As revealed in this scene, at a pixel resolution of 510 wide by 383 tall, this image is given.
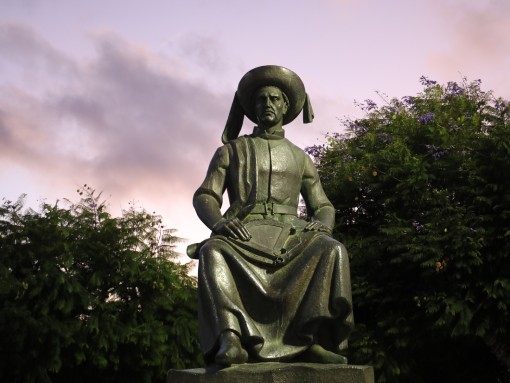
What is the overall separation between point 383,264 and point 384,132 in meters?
3.81

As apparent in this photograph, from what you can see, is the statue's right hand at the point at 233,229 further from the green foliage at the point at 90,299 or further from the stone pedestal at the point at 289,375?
the green foliage at the point at 90,299

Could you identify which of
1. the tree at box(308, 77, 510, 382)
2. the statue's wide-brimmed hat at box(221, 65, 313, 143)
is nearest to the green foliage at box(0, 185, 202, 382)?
the tree at box(308, 77, 510, 382)

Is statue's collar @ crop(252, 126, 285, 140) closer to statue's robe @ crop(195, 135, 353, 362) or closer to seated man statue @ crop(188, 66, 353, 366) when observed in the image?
seated man statue @ crop(188, 66, 353, 366)

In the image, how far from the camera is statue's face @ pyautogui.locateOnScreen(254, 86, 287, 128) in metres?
7.30

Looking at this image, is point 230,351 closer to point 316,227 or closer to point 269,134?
point 316,227

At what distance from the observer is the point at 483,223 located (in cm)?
1608

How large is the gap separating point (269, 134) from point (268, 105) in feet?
0.82

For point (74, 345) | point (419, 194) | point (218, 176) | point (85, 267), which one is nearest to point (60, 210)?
→ point (85, 267)

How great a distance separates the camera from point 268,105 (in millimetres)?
7297

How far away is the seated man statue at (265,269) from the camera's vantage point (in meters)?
6.11

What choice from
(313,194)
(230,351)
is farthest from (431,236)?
(230,351)

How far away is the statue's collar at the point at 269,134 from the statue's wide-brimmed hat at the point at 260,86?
19cm

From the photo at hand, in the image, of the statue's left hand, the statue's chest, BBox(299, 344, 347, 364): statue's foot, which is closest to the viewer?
BBox(299, 344, 347, 364): statue's foot

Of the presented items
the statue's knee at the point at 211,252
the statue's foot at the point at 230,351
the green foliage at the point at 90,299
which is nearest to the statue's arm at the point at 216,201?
the statue's knee at the point at 211,252
